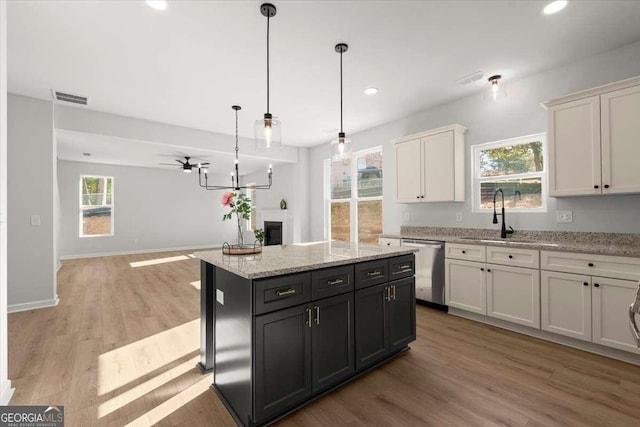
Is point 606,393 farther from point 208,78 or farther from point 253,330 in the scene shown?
point 208,78

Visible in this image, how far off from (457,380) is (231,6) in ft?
10.8

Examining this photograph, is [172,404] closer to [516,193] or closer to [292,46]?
[292,46]

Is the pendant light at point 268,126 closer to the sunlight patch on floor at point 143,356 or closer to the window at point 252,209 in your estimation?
the sunlight patch on floor at point 143,356

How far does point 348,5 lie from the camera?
2.24m

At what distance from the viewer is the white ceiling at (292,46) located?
7.50 feet

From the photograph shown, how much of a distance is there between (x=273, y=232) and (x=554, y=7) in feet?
22.5

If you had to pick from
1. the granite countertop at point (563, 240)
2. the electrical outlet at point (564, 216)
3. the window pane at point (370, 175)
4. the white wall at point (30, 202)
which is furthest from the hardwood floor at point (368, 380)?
the window pane at point (370, 175)

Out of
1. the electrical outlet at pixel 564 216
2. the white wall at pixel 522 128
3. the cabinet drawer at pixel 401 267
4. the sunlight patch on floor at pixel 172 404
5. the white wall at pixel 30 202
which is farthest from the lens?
the white wall at pixel 30 202

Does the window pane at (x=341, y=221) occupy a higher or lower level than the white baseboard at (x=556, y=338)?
higher

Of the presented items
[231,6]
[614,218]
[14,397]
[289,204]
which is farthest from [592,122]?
[289,204]

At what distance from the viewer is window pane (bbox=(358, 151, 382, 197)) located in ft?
17.7

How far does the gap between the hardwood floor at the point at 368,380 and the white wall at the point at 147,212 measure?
533 cm

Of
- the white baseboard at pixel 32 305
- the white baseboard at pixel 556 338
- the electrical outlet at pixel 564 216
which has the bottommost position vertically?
the white baseboard at pixel 556 338

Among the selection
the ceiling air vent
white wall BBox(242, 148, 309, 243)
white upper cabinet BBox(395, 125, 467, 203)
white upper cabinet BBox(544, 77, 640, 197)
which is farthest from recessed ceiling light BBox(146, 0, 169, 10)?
white wall BBox(242, 148, 309, 243)
